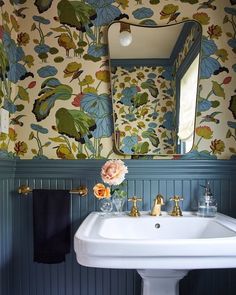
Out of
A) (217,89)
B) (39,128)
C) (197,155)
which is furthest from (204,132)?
(39,128)

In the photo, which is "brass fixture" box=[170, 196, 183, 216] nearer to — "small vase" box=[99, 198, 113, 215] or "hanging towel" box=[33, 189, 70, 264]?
"small vase" box=[99, 198, 113, 215]

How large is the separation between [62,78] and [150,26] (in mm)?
548

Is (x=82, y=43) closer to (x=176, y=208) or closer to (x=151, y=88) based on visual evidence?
(x=151, y=88)

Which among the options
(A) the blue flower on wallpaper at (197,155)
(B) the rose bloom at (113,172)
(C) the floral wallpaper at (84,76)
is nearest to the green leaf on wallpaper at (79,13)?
(C) the floral wallpaper at (84,76)

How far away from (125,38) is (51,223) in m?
1.05

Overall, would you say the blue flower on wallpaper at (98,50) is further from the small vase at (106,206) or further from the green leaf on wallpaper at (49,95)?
the small vase at (106,206)

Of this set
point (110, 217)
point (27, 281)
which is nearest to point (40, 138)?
point (110, 217)

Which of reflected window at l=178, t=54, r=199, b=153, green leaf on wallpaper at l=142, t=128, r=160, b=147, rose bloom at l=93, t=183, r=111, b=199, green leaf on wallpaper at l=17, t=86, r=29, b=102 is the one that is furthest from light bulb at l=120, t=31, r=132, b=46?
rose bloom at l=93, t=183, r=111, b=199

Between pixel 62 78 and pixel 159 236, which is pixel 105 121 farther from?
pixel 159 236

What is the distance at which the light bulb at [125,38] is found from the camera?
1.70 meters

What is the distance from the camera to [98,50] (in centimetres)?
172

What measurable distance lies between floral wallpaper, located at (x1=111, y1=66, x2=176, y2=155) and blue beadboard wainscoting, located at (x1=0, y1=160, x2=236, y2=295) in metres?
0.09

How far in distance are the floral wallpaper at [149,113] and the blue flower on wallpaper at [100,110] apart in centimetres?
7

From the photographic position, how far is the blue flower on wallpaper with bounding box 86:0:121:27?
1.71 meters
